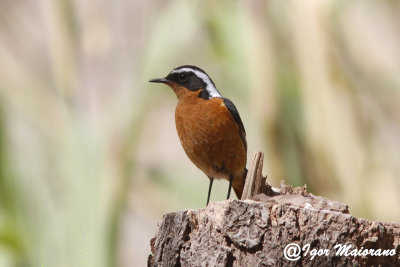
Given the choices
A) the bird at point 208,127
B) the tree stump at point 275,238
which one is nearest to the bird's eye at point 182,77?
the bird at point 208,127

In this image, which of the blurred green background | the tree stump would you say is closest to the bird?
the blurred green background

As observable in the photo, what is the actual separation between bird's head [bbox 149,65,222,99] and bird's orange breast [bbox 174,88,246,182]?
69mm

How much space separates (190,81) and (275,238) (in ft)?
6.31

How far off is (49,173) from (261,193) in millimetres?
2843

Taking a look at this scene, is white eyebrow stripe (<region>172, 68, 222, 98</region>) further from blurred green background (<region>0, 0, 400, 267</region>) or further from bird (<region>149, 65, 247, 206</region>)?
blurred green background (<region>0, 0, 400, 267</region>)

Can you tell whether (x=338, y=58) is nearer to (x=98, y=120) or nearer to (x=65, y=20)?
(x=98, y=120)

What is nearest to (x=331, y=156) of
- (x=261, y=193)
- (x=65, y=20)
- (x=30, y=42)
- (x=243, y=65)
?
(x=243, y=65)

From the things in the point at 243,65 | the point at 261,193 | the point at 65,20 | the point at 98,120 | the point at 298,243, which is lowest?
the point at 298,243

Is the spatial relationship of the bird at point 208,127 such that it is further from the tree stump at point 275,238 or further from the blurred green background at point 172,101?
the tree stump at point 275,238

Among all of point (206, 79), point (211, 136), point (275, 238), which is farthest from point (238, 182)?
point (275, 238)

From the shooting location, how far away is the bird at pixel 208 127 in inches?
159

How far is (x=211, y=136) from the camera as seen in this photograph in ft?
13.2

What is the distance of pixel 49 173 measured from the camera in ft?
18.1

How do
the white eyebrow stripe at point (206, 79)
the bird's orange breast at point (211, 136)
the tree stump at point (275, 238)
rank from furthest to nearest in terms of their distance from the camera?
1. the white eyebrow stripe at point (206, 79)
2. the bird's orange breast at point (211, 136)
3. the tree stump at point (275, 238)
